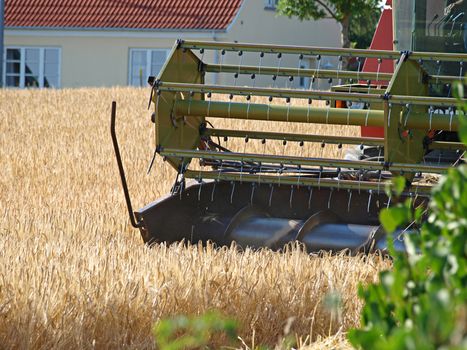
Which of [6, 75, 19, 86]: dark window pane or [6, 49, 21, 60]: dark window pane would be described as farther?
Answer: [6, 75, 19, 86]: dark window pane

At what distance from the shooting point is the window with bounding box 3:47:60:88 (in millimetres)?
30609

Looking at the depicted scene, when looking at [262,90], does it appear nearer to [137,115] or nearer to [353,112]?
[353,112]

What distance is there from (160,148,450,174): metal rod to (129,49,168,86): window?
2336 centimetres

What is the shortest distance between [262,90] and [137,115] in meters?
11.3

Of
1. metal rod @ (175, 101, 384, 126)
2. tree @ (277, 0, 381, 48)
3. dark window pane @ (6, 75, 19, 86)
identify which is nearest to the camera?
metal rod @ (175, 101, 384, 126)

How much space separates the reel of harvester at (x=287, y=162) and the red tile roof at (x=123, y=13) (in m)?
21.8

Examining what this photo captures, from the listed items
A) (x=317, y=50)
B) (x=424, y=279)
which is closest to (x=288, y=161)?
(x=317, y=50)

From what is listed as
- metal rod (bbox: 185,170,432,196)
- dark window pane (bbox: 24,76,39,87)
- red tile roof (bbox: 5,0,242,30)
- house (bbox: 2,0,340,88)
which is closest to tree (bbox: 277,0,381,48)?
house (bbox: 2,0,340,88)

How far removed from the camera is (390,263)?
5.38 metres

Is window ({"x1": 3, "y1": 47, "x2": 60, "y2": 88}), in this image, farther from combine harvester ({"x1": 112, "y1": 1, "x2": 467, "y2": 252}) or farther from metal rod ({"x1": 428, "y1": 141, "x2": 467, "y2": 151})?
metal rod ({"x1": 428, "y1": 141, "x2": 467, "y2": 151})

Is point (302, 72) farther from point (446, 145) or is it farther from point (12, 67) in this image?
point (12, 67)

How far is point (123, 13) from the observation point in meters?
29.4

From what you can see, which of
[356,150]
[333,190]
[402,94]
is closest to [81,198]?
[356,150]

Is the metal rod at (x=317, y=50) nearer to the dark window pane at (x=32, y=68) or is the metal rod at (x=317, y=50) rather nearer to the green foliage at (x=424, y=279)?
the green foliage at (x=424, y=279)
